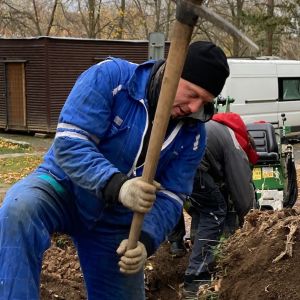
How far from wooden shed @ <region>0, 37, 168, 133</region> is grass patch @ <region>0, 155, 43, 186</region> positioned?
494cm

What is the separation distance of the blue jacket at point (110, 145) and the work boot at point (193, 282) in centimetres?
205

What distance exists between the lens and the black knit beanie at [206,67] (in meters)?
2.70

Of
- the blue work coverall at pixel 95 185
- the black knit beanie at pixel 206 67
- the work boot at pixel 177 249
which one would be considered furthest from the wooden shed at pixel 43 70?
the black knit beanie at pixel 206 67

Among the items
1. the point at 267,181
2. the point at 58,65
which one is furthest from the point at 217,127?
the point at 58,65

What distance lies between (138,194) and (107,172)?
0.20 metres

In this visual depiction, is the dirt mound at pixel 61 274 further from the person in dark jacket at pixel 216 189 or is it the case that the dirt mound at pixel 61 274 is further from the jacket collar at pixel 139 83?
the jacket collar at pixel 139 83

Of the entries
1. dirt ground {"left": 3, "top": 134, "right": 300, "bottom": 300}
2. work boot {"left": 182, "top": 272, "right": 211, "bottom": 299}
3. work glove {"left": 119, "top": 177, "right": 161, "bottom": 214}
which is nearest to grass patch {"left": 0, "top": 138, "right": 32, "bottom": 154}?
dirt ground {"left": 3, "top": 134, "right": 300, "bottom": 300}

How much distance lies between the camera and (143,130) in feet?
9.40

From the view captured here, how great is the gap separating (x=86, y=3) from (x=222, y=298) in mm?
30499

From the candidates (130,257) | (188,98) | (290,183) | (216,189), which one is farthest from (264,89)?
(130,257)

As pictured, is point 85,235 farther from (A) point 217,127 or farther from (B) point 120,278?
(A) point 217,127

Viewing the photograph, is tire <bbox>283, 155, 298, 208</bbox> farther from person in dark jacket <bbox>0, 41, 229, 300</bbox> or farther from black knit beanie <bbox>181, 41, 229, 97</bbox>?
black knit beanie <bbox>181, 41, 229, 97</bbox>

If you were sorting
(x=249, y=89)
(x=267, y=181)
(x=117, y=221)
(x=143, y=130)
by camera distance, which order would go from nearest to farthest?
1. (x=143, y=130)
2. (x=117, y=221)
3. (x=267, y=181)
4. (x=249, y=89)

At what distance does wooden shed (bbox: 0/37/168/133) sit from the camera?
19.9 metres
